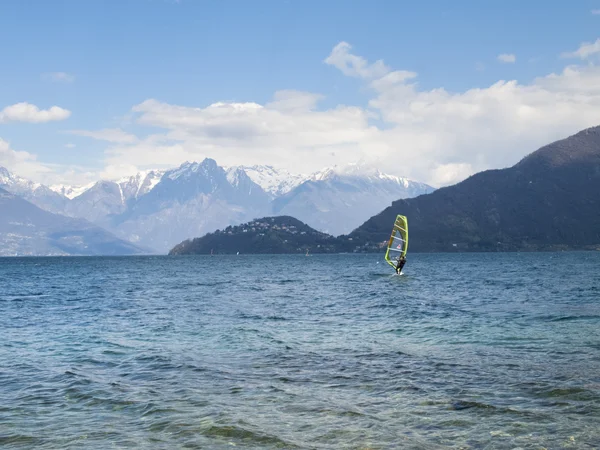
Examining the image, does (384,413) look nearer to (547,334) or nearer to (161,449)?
(161,449)

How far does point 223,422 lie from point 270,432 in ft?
5.89

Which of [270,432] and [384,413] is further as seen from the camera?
[384,413]

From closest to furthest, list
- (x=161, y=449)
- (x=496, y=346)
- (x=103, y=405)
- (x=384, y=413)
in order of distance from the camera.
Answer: (x=161, y=449), (x=384, y=413), (x=103, y=405), (x=496, y=346)

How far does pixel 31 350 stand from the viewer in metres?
32.0

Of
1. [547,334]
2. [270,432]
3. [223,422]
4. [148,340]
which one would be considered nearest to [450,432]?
[270,432]

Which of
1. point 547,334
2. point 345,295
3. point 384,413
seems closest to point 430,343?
point 547,334

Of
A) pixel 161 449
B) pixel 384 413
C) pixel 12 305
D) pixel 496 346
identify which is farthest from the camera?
pixel 12 305

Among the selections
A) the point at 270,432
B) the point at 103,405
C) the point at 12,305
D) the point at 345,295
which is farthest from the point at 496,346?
the point at 12,305

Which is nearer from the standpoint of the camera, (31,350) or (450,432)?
(450,432)

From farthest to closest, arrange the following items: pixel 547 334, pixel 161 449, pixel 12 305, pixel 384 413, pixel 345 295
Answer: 1. pixel 345 295
2. pixel 12 305
3. pixel 547 334
4. pixel 384 413
5. pixel 161 449

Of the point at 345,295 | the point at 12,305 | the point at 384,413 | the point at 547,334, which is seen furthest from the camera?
the point at 345,295

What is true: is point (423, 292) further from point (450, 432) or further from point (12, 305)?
point (450, 432)

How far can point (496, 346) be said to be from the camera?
30094 millimetres

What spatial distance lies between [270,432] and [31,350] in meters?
21.2
